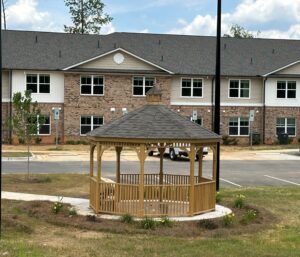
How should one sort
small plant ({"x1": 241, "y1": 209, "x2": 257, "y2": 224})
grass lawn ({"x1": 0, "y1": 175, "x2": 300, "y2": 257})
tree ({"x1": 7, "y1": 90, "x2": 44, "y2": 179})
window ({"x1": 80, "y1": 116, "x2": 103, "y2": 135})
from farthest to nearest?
window ({"x1": 80, "y1": 116, "x2": 103, "y2": 135}), tree ({"x1": 7, "y1": 90, "x2": 44, "y2": 179}), small plant ({"x1": 241, "y1": 209, "x2": 257, "y2": 224}), grass lawn ({"x1": 0, "y1": 175, "x2": 300, "y2": 257})

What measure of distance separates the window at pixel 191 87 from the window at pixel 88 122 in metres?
7.25

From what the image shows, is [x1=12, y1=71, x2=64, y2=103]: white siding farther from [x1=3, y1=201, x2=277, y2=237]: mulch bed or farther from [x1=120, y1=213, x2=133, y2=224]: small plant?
Result: [x1=120, y1=213, x2=133, y2=224]: small plant

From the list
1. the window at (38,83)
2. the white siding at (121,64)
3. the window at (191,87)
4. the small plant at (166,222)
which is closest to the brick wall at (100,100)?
the white siding at (121,64)

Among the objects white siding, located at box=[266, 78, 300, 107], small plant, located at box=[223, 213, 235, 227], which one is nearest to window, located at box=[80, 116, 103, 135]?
white siding, located at box=[266, 78, 300, 107]

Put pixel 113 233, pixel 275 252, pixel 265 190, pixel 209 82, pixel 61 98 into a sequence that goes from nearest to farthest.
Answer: pixel 275 252 → pixel 113 233 → pixel 265 190 → pixel 61 98 → pixel 209 82

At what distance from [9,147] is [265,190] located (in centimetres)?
2488

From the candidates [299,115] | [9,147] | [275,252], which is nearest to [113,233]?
[275,252]

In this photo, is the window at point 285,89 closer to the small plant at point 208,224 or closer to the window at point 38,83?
the window at point 38,83

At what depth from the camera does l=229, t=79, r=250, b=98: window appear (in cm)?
4975

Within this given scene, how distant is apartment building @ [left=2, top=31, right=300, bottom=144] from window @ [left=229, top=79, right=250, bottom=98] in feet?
0.27

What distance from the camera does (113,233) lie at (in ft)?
42.7

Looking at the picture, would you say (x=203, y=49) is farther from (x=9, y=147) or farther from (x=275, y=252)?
(x=275, y=252)

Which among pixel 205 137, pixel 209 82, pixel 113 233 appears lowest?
pixel 113 233

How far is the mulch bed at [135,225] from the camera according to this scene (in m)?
13.1
